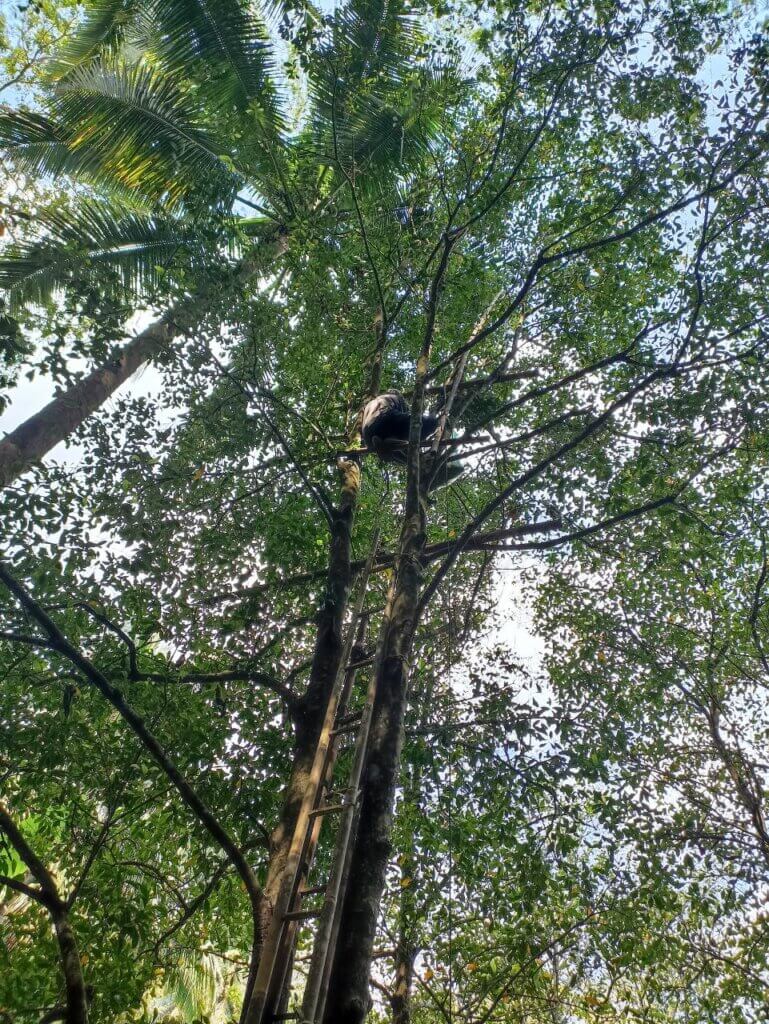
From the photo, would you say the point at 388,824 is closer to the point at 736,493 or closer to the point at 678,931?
the point at 736,493

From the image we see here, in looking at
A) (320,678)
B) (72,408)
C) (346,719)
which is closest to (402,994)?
(346,719)

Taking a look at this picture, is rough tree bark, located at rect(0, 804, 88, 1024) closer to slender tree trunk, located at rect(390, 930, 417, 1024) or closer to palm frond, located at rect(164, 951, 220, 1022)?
slender tree trunk, located at rect(390, 930, 417, 1024)

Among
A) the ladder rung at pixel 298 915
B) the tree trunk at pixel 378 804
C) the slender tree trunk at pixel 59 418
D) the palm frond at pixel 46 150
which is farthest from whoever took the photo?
the palm frond at pixel 46 150

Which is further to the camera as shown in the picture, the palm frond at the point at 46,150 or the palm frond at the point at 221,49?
the palm frond at the point at 46,150

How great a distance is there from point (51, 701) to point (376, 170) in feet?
28.1

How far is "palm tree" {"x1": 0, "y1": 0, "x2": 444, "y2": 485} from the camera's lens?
862 centimetres

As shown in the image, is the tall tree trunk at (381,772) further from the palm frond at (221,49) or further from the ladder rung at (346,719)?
the palm frond at (221,49)

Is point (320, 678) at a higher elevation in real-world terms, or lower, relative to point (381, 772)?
higher

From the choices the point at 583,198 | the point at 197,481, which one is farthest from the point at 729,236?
the point at 197,481

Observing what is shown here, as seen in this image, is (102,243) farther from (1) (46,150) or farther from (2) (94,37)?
(2) (94,37)

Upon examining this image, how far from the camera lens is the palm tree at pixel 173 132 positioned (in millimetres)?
8617

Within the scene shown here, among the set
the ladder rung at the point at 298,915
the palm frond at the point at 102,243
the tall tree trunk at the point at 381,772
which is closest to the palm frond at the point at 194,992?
the ladder rung at the point at 298,915

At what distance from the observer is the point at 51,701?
5465 millimetres

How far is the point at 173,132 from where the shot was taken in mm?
10297
